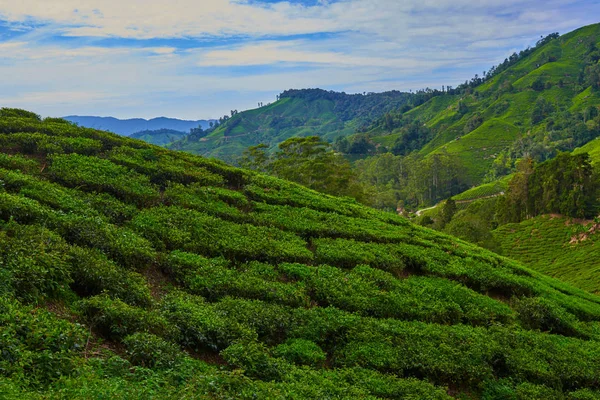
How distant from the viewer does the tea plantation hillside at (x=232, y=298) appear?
7.96 metres

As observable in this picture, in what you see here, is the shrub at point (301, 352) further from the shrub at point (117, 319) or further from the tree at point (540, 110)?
the tree at point (540, 110)

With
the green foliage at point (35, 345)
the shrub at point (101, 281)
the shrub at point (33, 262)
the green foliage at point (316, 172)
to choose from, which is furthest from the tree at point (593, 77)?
the green foliage at point (35, 345)

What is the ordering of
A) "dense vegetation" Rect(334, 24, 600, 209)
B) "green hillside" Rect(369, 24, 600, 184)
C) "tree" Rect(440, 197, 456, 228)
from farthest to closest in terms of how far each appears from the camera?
"green hillside" Rect(369, 24, 600, 184) < "dense vegetation" Rect(334, 24, 600, 209) < "tree" Rect(440, 197, 456, 228)

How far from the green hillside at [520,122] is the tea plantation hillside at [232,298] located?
119m

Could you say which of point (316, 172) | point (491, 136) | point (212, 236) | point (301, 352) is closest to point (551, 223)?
point (316, 172)

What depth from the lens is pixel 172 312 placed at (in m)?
10.2

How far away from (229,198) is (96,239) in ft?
24.6

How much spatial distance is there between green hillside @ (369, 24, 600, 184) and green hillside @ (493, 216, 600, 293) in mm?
75926

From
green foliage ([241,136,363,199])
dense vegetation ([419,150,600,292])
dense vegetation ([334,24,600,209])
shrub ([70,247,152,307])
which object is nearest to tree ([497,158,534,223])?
dense vegetation ([419,150,600,292])

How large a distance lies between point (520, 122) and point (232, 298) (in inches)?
6801

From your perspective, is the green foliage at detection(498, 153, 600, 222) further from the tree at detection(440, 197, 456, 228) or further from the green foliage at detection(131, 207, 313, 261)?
the green foliage at detection(131, 207, 313, 261)

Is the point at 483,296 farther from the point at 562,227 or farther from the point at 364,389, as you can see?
the point at 562,227

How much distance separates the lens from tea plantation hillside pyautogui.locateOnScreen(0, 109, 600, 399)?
313 inches

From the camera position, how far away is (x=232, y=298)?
11.8m
